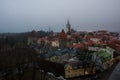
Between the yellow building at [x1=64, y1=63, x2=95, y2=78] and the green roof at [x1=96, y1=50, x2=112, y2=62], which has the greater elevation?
the yellow building at [x1=64, y1=63, x2=95, y2=78]

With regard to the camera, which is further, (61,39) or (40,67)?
(61,39)

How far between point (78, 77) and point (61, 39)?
12.3 metres

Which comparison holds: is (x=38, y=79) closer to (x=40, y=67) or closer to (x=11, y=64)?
(x=40, y=67)

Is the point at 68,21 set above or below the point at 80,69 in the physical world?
above

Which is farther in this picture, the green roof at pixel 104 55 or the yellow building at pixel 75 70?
the green roof at pixel 104 55

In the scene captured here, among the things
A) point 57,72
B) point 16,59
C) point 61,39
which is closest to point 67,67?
point 57,72

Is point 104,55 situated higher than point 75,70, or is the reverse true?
point 75,70

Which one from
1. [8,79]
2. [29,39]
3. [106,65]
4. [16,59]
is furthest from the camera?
[29,39]

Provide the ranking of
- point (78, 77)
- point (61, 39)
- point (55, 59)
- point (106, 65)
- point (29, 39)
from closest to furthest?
point (78, 77), point (106, 65), point (55, 59), point (61, 39), point (29, 39)

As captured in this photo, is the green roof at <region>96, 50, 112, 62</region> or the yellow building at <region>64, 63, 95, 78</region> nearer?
Result: the yellow building at <region>64, 63, 95, 78</region>

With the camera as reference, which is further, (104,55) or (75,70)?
(104,55)

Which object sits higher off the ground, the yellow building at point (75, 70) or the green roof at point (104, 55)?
the yellow building at point (75, 70)

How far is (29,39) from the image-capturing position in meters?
28.1

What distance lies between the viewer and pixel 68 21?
2952cm
